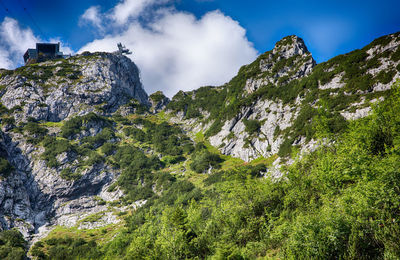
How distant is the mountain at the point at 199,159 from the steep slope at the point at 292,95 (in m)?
0.52

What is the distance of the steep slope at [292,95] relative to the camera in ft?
183

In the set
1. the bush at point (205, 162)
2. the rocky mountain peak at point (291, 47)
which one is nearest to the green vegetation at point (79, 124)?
the bush at point (205, 162)

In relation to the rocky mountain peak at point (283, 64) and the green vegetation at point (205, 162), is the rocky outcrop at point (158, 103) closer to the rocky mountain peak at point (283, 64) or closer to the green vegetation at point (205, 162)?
the rocky mountain peak at point (283, 64)

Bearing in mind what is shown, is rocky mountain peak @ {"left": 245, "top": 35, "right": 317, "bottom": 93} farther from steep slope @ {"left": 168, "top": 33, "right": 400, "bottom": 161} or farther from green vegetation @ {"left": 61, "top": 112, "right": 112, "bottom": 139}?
green vegetation @ {"left": 61, "top": 112, "right": 112, "bottom": 139}

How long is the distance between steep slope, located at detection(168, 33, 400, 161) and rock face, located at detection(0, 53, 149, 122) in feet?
245

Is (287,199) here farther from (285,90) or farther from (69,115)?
(69,115)

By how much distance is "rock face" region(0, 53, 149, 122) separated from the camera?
126 metres

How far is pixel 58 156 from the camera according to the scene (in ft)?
311

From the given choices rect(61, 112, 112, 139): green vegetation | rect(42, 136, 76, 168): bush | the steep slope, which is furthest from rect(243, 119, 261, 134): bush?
rect(61, 112, 112, 139): green vegetation

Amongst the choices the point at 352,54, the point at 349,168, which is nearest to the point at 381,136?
the point at 349,168

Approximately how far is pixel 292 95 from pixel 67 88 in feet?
476

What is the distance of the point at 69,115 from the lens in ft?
436

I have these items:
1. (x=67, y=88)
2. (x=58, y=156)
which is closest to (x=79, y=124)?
(x=58, y=156)

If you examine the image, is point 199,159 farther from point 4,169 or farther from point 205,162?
point 4,169
